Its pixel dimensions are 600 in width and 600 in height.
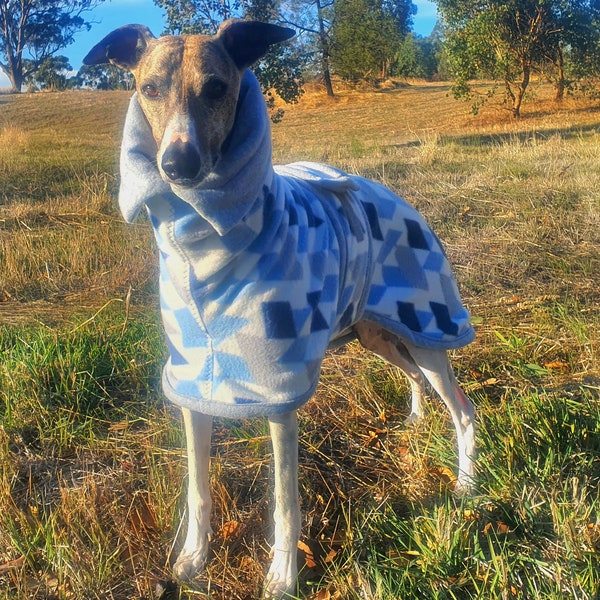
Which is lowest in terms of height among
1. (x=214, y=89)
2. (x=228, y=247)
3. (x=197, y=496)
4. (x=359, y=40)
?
(x=197, y=496)

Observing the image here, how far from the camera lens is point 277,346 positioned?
192cm

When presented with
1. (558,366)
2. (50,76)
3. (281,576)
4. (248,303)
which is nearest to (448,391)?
(558,366)

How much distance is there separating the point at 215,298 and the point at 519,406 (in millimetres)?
1491

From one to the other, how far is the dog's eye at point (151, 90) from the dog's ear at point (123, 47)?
1.08 ft

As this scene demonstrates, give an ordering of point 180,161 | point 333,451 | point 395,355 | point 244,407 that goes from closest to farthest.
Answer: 1. point 180,161
2. point 244,407
3. point 333,451
4. point 395,355

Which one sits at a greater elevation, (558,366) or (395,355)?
(395,355)

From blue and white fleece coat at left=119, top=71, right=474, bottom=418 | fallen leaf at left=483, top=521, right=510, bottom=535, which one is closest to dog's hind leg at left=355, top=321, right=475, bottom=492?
fallen leaf at left=483, top=521, right=510, bottom=535

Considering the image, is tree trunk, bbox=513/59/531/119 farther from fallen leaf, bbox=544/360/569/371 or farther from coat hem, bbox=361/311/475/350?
coat hem, bbox=361/311/475/350

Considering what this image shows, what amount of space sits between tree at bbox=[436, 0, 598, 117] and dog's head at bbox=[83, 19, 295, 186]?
631 inches

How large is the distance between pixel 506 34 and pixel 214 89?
1724cm

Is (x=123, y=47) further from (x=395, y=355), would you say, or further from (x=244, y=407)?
(x=395, y=355)

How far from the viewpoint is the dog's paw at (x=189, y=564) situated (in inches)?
86.3

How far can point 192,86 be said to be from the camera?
1890 mm

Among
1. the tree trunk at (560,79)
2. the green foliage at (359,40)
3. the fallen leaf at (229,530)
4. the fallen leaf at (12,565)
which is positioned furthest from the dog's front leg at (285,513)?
the green foliage at (359,40)
